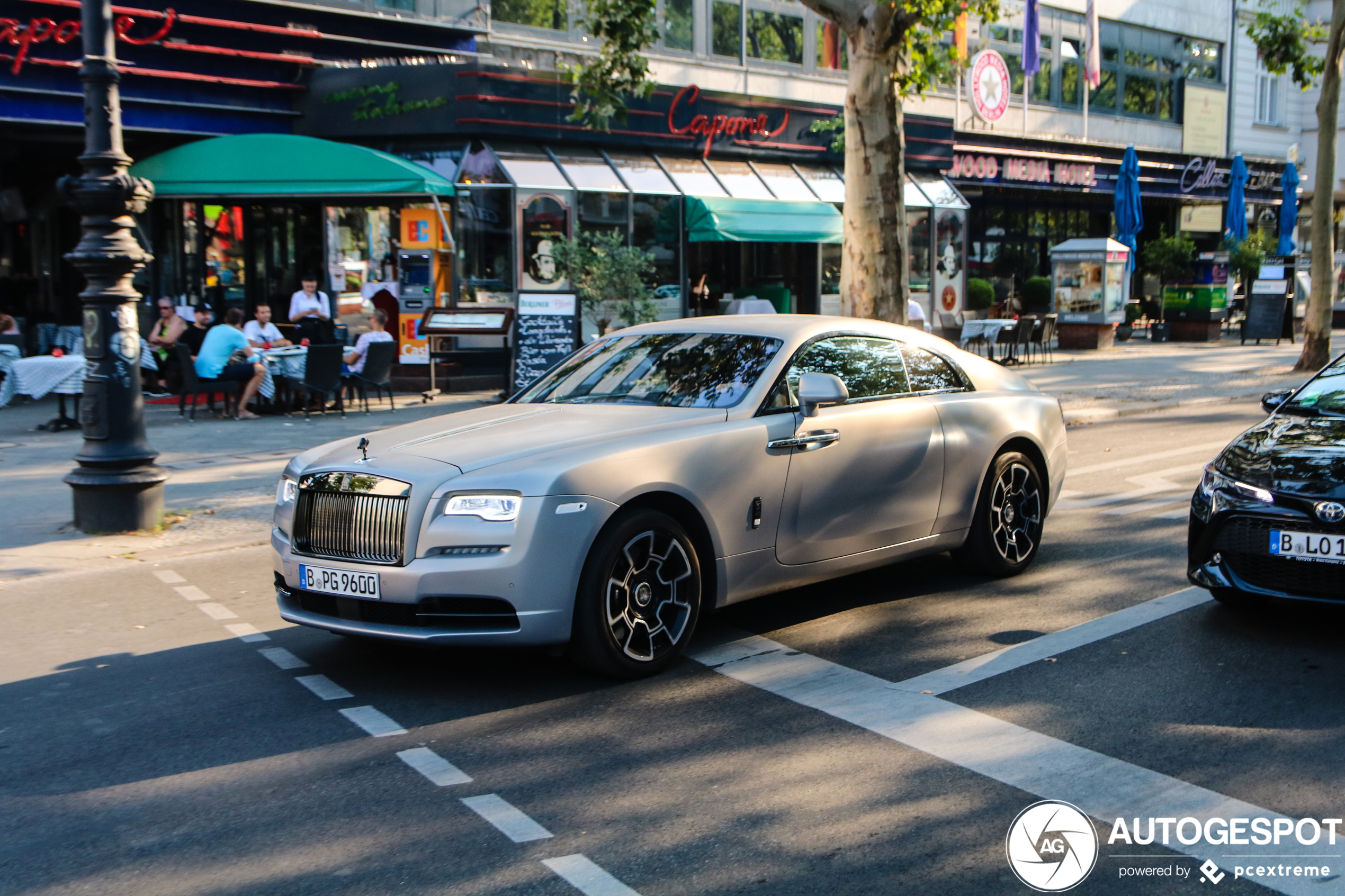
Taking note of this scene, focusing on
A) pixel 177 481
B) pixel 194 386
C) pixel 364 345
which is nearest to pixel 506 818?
pixel 177 481

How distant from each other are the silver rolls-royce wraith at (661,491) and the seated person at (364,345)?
9.22m

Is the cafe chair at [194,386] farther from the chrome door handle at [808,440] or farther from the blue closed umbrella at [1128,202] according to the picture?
the blue closed umbrella at [1128,202]

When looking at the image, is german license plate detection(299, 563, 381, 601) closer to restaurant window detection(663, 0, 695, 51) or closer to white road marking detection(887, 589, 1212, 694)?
white road marking detection(887, 589, 1212, 694)

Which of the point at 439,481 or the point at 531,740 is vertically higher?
the point at 439,481

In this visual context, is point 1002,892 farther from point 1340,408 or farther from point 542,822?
point 1340,408

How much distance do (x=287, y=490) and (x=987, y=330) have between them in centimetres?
1772

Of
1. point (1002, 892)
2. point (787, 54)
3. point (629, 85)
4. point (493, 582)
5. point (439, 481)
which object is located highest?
point (787, 54)

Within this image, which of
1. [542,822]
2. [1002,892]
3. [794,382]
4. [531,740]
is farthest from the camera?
[794,382]

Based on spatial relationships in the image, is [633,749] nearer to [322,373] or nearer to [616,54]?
[322,373]

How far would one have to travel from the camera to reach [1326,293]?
70.6ft

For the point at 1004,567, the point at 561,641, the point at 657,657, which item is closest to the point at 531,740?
the point at 561,641

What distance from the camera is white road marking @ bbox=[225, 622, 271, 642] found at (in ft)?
21.2

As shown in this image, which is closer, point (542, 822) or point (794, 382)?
point (542, 822)

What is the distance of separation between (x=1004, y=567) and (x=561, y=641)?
3.19m
